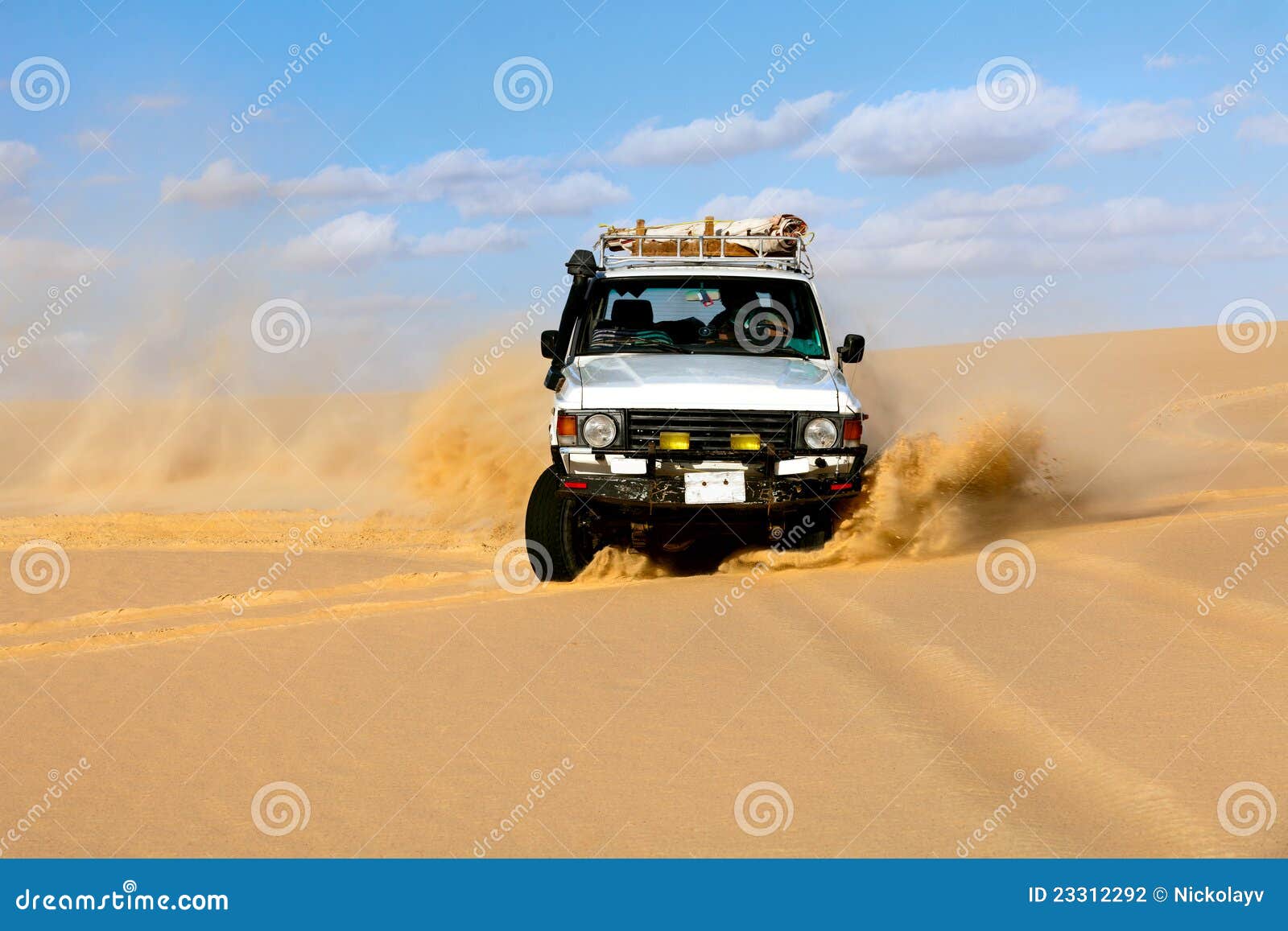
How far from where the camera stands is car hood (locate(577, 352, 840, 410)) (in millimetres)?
7609

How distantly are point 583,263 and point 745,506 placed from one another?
2.15 m

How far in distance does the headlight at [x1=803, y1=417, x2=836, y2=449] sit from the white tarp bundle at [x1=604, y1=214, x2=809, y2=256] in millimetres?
2631

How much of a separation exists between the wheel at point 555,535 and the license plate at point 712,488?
948mm

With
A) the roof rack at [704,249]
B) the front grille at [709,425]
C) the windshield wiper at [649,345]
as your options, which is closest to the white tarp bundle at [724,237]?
the roof rack at [704,249]

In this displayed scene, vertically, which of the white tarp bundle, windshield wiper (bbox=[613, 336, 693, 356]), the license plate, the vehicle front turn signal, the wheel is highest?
the white tarp bundle

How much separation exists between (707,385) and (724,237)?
2.71 meters

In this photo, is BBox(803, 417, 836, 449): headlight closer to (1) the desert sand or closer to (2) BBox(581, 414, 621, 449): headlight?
(1) the desert sand

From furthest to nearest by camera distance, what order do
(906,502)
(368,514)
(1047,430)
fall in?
(368,514) → (1047,430) → (906,502)

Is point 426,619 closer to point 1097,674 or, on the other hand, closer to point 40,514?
point 1097,674

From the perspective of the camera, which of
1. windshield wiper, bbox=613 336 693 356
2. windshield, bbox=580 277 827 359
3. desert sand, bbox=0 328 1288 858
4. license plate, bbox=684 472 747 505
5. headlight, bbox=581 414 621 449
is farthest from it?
windshield, bbox=580 277 827 359

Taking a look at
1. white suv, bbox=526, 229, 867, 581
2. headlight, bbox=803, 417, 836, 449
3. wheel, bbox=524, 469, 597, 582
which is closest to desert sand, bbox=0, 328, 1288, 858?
wheel, bbox=524, 469, 597, 582

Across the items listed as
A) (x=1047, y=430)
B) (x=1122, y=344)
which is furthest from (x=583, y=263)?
(x=1122, y=344)

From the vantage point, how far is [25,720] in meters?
5.51

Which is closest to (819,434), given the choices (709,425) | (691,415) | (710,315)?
(709,425)
